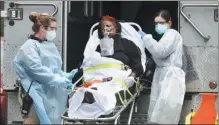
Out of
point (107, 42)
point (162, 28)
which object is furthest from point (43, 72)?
point (162, 28)

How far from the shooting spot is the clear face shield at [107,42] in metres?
6.22

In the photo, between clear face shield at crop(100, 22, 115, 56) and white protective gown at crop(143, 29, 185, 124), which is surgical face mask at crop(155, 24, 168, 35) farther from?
clear face shield at crop(100, 22, 115, 56)

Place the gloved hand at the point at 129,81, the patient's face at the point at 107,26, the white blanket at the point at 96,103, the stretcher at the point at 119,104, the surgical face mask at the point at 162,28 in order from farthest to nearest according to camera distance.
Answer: the patient's face at the point at 107,26 < the surgical face mask at the point at 162,28 < the gloved hand at the point at 129,81 < the white blanket at the point at 96,103 < the stretcher at the point at 119,104

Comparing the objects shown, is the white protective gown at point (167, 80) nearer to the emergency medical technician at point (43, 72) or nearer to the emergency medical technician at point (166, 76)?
the emergency medical technician at point (166, 76)

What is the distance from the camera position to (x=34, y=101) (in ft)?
18.7

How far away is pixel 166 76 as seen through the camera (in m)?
6.01

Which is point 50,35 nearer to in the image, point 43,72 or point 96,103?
point 43,72

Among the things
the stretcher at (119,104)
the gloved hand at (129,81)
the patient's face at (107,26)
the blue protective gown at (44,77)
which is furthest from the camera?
the patient's face at (107,26)

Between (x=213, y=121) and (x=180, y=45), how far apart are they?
2.92 feet

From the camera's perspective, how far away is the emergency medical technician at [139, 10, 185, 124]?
5.90 meters

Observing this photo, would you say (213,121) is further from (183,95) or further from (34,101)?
(34,101)

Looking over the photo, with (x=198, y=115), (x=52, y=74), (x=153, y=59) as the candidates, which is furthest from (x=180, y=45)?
(x=52, y=74)

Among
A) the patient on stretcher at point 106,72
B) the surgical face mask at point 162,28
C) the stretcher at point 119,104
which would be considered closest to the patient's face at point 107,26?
the patient on stretcher at point 106,72

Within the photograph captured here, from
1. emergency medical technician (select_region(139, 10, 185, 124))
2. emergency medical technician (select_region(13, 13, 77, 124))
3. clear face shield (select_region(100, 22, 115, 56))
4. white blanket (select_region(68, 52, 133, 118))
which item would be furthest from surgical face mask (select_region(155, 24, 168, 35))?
emergency medical technician (select_region(13, 13, 77, 124))
